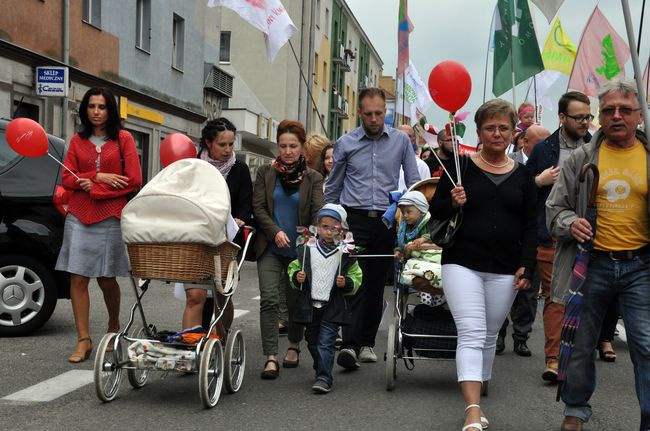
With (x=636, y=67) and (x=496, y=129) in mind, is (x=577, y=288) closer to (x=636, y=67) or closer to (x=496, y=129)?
(x=496, y=129)

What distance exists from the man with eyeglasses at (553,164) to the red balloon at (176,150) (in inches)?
98.4

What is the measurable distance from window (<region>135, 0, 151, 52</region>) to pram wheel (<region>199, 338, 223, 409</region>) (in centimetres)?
2077

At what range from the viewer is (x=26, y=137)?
7465 millimetres

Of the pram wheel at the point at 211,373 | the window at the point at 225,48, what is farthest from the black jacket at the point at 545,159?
the window at the point at 225,48

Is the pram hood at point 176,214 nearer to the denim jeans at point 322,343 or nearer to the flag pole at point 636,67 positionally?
the denim jeans at point 322,343

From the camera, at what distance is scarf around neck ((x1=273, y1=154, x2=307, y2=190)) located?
7.43 metres

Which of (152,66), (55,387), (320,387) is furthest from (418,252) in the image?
(152,66)

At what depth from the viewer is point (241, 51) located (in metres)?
48.1

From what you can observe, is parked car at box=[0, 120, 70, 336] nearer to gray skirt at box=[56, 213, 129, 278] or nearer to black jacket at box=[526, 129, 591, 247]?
gray skirt at box=[56, 213, 129, 278]

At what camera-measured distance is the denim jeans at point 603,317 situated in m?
5.08

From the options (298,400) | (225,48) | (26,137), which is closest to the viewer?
(298,400)

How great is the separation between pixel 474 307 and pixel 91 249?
10.5ft

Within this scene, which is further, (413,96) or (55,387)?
(413,96)

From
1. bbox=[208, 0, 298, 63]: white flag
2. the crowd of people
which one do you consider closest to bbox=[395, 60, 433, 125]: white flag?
bbox=[208, 0, 298, 63]: white flag
